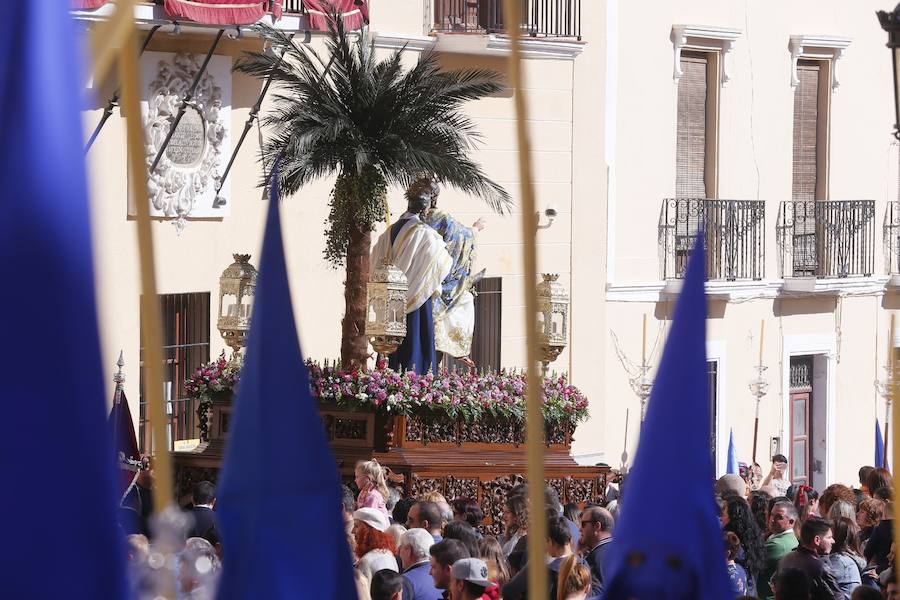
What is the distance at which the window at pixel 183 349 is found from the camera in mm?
17594

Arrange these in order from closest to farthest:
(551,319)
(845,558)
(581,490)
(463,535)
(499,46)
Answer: (463,535) < (845,558) < (581,490) < (551,319) < (499,46)

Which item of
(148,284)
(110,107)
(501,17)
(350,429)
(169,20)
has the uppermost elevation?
(501,17)

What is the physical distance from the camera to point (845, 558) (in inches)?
331

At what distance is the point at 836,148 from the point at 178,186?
456 inches

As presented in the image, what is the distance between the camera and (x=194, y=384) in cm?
1385

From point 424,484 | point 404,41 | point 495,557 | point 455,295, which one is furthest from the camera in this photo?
point 404,41

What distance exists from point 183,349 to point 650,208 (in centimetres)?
762

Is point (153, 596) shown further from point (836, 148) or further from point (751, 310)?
point (836, 148)

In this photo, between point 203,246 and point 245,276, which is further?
point 203,246

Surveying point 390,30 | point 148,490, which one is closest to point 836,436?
point 390,30

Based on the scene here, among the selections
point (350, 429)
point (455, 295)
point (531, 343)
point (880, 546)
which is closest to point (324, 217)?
point (455, 295)

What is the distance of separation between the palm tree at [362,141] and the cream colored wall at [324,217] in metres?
1.62

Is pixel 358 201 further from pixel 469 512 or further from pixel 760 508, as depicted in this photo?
pixel 760 508

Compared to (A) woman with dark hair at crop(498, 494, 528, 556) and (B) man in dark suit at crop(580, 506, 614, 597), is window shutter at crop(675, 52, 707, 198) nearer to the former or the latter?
(A) woman with dark hair at crop(498, 494, 528, 556)
